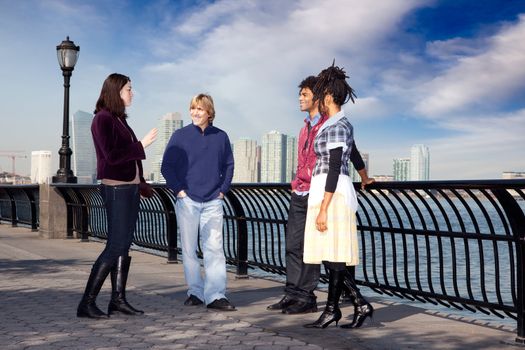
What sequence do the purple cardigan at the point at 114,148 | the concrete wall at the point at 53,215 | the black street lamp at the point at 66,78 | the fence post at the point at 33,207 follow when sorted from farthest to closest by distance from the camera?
the fence post at the point at 33,207
the black street lamp at the point at 66,78
the concrete wall at the point at 53,215
the purple cardigan at the point at 114,148

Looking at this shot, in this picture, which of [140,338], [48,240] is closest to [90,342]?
[140,338]

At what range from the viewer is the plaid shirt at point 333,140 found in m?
5.68

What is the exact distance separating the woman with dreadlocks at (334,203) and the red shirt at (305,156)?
438mm

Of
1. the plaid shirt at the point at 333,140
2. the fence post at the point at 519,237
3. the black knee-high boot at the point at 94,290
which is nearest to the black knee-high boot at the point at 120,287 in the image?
the black knee-high boot at the point at 94,290

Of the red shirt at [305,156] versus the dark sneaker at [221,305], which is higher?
the red shirt at [305,156]

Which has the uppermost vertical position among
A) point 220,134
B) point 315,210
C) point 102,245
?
point 220,134

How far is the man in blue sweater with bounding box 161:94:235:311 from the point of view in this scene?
6805 millimetres

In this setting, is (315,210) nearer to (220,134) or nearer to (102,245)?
(220,134)

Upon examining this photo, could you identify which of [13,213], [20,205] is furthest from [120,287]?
[13,213]

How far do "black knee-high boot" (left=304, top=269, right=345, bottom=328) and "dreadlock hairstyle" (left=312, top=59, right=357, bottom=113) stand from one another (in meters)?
1.41

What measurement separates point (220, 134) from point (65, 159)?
10333 mm

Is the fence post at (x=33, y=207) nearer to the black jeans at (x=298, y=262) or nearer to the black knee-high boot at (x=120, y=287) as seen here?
the black knee-high boot at (x=120, y=287)

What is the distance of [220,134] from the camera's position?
6941 millimetres

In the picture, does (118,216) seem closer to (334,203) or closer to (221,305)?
(221,305)
